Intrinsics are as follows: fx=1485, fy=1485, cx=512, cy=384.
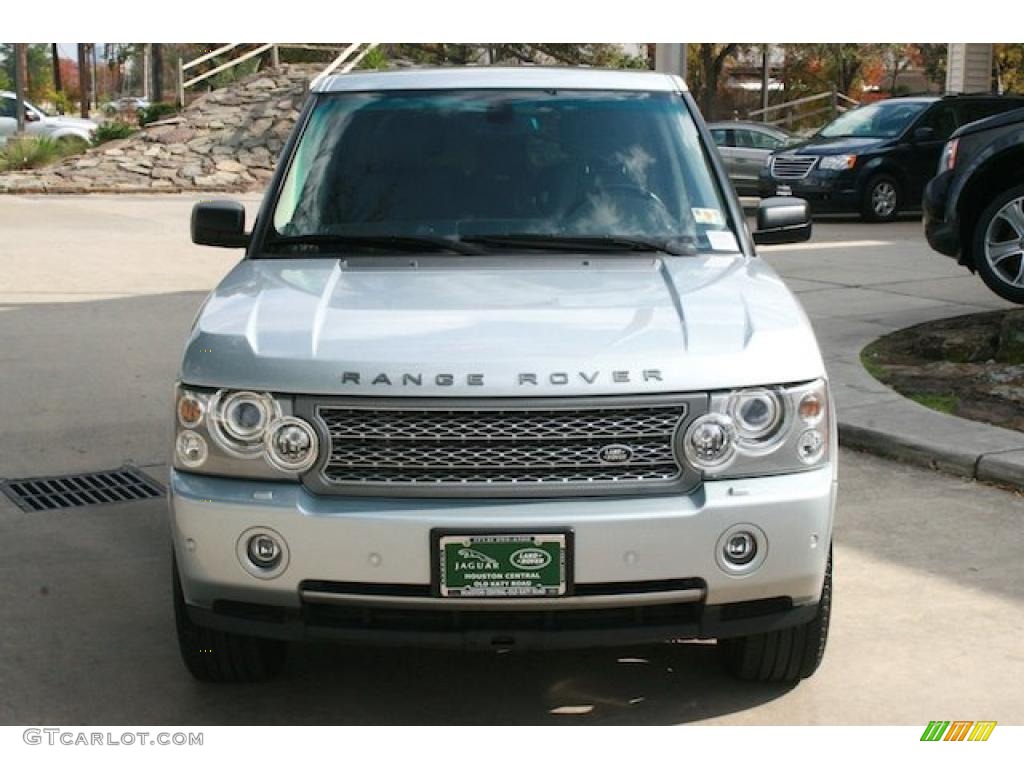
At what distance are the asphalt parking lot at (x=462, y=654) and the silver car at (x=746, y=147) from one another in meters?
15.8

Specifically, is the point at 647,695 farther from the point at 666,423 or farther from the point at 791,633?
the point at 666,423

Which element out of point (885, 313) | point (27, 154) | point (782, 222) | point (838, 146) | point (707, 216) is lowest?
point (27, 154)

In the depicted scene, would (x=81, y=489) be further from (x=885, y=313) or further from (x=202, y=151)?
(x=202, y=151)

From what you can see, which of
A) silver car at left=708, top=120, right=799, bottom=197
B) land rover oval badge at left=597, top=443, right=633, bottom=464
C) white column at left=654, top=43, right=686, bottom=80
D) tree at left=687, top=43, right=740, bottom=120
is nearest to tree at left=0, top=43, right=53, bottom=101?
tree at left=687, top=43, right=740, bottom=120

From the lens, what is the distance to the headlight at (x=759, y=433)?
12.6ft

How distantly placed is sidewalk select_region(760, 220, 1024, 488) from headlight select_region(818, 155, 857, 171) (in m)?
0.76

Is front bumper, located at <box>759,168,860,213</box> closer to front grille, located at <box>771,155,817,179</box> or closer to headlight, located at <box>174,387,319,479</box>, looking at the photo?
front grille, located at <box>771,155,817,179</box>

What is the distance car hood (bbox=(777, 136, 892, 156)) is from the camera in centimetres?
2003

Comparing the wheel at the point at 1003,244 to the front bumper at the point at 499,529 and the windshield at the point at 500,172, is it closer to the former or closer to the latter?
the windshield at the point at 500,172

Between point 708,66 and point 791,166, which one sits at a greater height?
point 708,66

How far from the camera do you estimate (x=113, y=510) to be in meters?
6.32

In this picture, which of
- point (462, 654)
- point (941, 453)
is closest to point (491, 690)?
point (462, 654)

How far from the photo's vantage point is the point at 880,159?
65.4 feet
